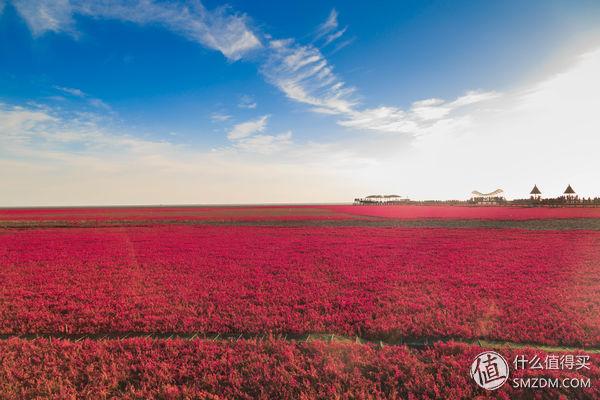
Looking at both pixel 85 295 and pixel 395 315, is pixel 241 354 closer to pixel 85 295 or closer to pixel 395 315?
pixel 395 315

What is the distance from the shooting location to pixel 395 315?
804 centimetres

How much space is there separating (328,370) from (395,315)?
11.6ft

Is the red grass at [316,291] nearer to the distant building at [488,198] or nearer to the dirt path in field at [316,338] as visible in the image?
the dirt path in field at [316,338]

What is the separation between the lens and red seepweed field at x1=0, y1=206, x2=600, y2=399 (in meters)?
5.02

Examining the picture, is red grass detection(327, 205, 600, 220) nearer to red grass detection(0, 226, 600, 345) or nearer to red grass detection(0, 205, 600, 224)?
red grass detection(0, 205, 600, 224)

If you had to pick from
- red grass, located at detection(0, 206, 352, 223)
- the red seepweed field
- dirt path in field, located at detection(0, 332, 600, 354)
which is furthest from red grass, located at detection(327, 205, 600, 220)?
dirt path in field, located at detection(0, 332, 600, 354)

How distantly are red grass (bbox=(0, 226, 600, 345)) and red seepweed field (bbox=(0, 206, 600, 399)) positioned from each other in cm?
6

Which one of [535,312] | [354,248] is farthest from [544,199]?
[535,312]

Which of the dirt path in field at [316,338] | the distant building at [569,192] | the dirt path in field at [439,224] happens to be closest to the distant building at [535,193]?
the distant building at [569,192]

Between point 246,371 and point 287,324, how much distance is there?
236 centimetres

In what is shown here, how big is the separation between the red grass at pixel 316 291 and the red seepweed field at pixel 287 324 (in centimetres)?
6

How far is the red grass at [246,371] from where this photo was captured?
15.5 ft

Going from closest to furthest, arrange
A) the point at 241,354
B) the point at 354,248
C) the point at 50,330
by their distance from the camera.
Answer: the point at 241,354 < the point at 50,330 < the point at 354,248

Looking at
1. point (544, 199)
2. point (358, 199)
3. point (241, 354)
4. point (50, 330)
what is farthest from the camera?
point (358, 199)
